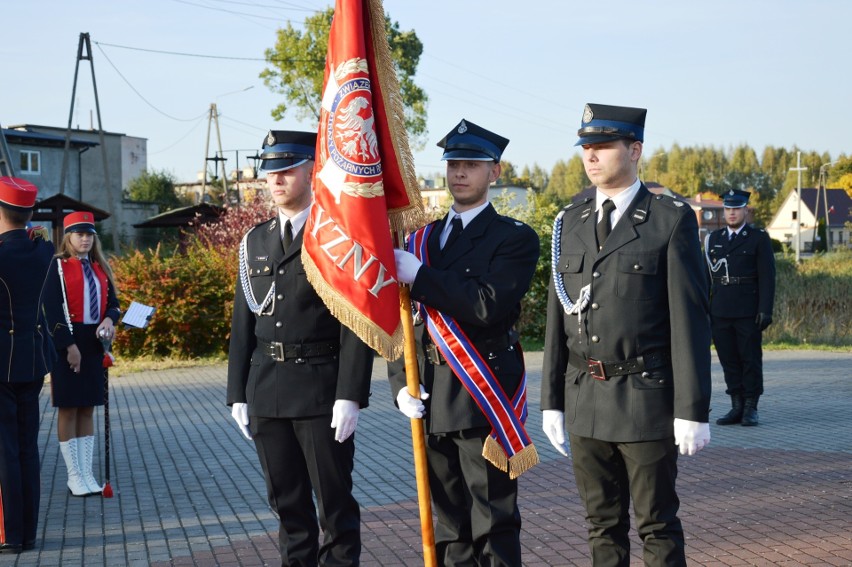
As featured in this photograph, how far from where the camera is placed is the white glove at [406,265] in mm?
4273

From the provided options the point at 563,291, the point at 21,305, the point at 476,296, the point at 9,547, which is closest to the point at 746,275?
the point at 563,291

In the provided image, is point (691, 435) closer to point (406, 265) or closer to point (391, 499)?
point (406, 265)

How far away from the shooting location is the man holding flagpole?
4.25 meters

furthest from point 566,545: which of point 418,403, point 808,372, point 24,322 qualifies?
point 808,372

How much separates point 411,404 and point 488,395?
14.3 inches

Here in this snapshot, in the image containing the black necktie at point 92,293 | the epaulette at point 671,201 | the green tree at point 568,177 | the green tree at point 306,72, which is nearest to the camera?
the epaulette at point 671,201

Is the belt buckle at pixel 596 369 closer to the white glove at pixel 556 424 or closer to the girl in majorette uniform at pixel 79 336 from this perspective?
the white glove at pixel 556 424

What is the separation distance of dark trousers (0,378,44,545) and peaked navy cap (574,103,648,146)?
12.9ft

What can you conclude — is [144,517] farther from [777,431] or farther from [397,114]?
[777,431]

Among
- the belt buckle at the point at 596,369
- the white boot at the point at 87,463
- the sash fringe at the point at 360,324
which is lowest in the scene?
the white boot at the point at 87,463

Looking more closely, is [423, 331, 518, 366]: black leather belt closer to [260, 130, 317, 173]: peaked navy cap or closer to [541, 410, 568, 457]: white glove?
[541, 410, 568, 457]: white glove

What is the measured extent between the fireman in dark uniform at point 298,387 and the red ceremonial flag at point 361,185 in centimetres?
24

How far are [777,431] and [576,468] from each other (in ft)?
21.1

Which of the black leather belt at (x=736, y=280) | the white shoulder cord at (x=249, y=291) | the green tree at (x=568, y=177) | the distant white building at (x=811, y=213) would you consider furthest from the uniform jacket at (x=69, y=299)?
the green tree at (x=568, y=177)
